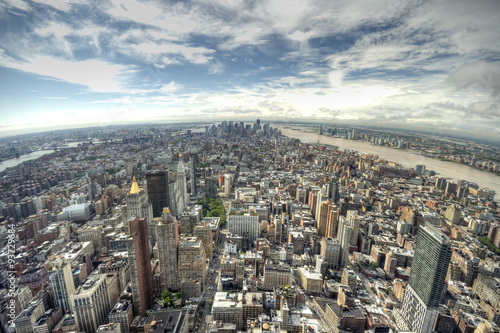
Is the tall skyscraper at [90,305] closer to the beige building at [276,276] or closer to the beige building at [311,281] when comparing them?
the beige building at [276,276]

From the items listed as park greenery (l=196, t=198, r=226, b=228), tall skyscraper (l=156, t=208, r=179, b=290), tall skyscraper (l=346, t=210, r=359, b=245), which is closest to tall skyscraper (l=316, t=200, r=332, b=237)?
tall skyscraper (l=346, t=210, r=359, b=245)

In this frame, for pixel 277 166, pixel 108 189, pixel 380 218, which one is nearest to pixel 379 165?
pixel 380 218

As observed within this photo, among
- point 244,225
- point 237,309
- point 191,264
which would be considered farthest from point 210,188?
point 237,309

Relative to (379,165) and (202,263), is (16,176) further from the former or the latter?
(379,165)

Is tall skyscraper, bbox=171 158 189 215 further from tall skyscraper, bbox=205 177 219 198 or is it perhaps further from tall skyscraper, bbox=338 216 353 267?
tall skyscraper, bbox=338 216 353 267

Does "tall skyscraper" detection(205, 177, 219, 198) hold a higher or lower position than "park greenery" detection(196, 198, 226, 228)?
higher
